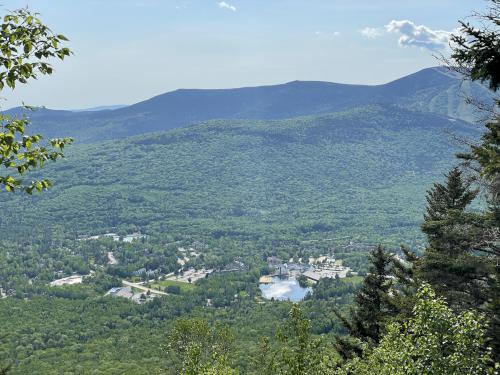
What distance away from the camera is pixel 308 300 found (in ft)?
470

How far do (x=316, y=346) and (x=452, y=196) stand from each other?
19082 mm

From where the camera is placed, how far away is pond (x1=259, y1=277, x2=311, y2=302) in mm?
158962

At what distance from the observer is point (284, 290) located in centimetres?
16938

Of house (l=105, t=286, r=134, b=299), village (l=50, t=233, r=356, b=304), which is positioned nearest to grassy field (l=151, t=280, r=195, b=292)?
village (l=50, t=233, r=356, b=304)

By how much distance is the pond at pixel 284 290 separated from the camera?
159m

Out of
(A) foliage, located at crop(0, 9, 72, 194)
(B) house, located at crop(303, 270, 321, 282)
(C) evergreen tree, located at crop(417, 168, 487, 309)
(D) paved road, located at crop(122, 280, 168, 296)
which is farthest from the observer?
(B) house, located at crop(303, 270, 321, 282)

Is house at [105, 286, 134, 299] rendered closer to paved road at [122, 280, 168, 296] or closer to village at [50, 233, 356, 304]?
village at [50, 233, 356, 304]

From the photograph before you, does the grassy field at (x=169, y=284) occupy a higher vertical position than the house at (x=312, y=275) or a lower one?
higher

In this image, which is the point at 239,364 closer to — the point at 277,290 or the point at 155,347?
the point at 155,347

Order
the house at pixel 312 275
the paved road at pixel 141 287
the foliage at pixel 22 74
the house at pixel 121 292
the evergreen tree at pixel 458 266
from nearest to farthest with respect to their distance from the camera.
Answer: the foliage at pixel 22 74
the evergreen tree at pixel 458 266
the house at pixel 121 292
the paved road at pixel 141 287
the house at pixel 312 275

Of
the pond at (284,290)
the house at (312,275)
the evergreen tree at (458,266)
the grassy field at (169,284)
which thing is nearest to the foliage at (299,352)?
the evergreen tree at (458,266)

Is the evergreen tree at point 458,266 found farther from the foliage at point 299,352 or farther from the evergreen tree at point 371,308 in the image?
the foliage at point 299,352

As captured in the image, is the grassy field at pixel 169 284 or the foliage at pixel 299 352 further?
the grassy field at pixel 169 284

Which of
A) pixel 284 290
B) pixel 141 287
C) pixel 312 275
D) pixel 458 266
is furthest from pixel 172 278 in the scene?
pixel 458 266
